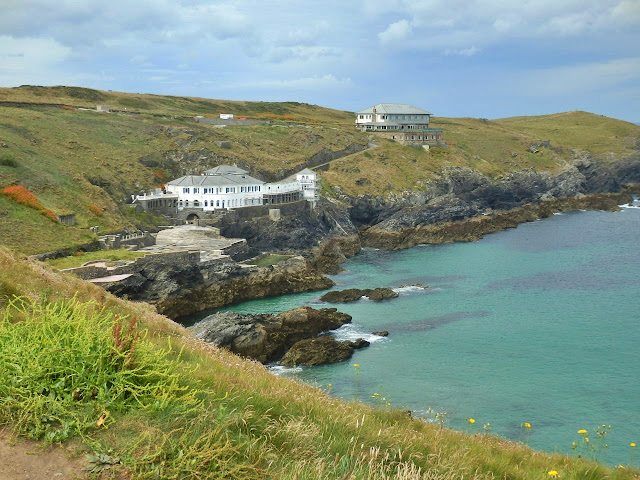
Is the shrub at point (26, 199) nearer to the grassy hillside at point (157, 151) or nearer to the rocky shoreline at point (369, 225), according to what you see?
the grassy hillside at point (157, 151)

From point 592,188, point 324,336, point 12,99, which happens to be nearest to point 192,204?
point 324,336

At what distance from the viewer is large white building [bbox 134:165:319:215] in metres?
76.0

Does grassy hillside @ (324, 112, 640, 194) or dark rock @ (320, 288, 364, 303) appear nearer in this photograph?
dark rock @ (320, 288, 364, 303)

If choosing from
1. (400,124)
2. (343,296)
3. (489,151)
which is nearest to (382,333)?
(343,296)

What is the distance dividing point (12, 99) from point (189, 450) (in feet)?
387

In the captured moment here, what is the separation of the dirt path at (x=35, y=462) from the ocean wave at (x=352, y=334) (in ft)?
122

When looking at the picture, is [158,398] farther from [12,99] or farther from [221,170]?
[12,99]

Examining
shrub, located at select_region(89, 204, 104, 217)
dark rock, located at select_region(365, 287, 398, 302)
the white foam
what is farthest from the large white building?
the white foam

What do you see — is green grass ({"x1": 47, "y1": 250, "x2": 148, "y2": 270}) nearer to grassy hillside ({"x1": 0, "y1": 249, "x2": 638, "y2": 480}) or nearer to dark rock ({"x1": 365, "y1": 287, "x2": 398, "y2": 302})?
dark rock ({"x1": 365, "y1": 287, "x2": 398, "y2": 302})

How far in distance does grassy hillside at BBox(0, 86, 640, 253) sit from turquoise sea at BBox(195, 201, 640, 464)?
23260 millimetres

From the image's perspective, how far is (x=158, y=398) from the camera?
7445 millimetres

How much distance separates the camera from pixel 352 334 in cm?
4534

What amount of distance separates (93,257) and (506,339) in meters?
36.0

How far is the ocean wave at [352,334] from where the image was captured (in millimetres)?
43812
